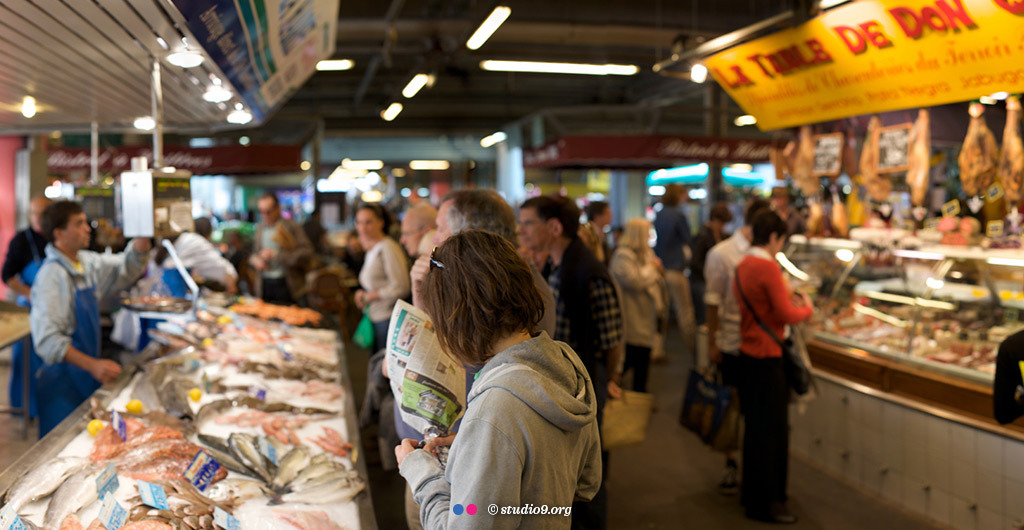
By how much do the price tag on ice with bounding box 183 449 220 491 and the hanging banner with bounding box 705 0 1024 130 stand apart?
4.26m

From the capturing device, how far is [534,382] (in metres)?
1.53

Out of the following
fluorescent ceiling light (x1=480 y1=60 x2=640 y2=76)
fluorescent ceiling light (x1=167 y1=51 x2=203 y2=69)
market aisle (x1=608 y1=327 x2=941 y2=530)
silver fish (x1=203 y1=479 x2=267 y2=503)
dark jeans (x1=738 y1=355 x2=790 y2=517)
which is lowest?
market aisle (x1=608 y1=327 x2=941 y2=530)

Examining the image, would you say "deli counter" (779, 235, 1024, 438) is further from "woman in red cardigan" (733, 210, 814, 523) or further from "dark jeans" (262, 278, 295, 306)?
"dark jeans" (262, 278, 295, 306)

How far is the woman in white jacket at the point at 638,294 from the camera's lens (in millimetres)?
5996

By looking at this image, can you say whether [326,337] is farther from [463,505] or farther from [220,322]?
[463,505]

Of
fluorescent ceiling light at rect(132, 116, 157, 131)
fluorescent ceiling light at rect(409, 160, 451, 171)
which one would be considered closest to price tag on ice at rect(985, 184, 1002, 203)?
A: fluorescent ceiling light at rect(132, 116, 157, 131)

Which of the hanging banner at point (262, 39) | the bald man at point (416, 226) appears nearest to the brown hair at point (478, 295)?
the hanging banner at point (262, 39)

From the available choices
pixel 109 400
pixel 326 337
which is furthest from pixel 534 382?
pixel 326 337

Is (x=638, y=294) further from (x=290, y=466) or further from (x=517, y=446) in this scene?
(x=517, y=446)

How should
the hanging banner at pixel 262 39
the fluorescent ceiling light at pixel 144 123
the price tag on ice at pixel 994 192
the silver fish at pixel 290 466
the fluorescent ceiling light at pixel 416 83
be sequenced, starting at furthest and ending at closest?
the fluorescent ceiling light at pixel 416 83 → the fluorescent ceiling light at pixel 144 123 → the price tag on ice at pixel 994 192 → the hanging banner at pixel 262 39 → the silver fish at pixel 290 466

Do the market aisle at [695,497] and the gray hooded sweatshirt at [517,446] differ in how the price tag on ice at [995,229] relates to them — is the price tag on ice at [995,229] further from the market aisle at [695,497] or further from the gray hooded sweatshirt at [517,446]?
the gray hooded sweatshirt at [517,446]

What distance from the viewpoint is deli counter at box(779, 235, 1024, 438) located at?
439cm

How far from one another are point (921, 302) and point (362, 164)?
65.9 feet

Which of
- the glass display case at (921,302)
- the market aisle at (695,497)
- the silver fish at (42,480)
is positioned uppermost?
the glass display case at (921,302)
